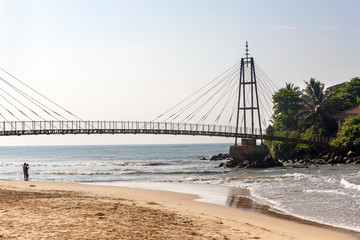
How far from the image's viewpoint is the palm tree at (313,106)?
62.5m

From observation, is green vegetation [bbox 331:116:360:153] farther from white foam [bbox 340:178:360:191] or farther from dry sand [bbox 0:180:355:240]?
dry sand [bbox 0:180:355:240]

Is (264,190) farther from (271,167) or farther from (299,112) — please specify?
(299,112)

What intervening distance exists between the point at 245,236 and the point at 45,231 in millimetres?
5108

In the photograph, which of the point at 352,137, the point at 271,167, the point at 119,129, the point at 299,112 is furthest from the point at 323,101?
the point at 119,129

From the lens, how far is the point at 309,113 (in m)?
64.6

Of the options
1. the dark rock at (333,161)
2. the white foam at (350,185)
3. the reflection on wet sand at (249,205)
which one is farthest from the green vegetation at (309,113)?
the reflection on wet sand at (249,205)

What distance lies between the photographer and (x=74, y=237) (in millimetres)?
9461

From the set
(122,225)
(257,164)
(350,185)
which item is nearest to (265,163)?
(257,164)

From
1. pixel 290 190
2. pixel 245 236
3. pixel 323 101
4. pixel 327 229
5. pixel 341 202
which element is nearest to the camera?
pixel 245 236

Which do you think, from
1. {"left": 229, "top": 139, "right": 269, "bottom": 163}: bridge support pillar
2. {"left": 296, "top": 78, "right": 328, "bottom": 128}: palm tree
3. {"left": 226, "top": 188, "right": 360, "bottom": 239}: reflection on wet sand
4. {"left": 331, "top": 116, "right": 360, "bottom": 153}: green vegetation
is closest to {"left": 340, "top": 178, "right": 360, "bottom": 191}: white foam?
{"left": 226, "top": 188, "right": 360, "bottom": 239}: reflection on wet sand

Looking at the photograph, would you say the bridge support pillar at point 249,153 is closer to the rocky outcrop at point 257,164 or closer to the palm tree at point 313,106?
the rocky outcrop at point 257,164

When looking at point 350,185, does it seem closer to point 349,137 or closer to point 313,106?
point 349,137

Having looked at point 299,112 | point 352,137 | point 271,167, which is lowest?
point 271,167

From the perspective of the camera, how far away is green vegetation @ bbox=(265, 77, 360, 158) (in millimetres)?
62375
